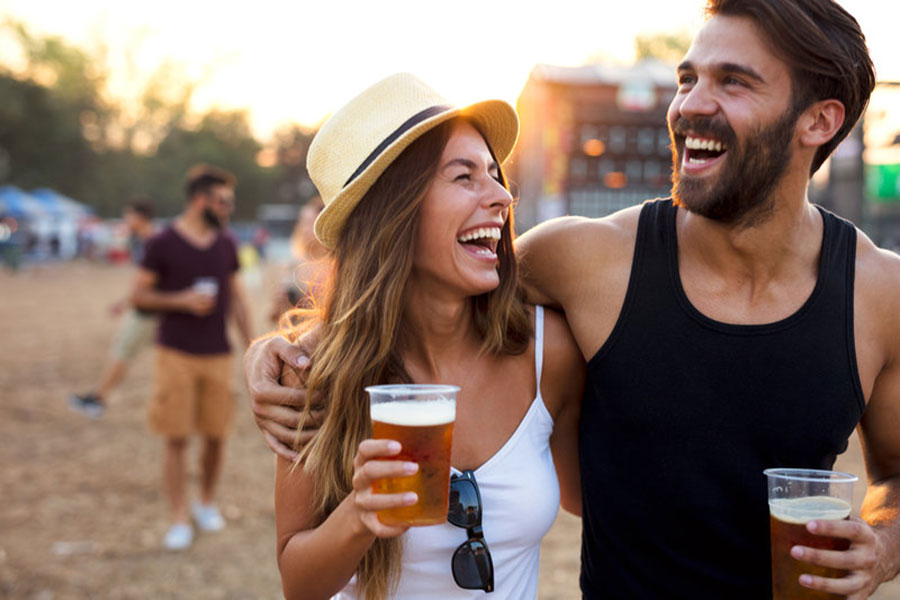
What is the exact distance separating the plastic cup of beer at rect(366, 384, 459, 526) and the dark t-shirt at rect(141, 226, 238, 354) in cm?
445

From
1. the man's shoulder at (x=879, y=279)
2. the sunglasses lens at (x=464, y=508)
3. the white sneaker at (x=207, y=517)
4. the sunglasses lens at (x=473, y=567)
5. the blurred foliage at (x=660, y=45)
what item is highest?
the blurred foliage at (x=660, y=45)

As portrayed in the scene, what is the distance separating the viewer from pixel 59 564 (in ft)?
16.2

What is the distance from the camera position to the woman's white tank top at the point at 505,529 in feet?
6.97

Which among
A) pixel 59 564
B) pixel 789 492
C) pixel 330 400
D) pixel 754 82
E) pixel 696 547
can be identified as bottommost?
pixel 59 564

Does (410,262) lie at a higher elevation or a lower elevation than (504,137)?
lower

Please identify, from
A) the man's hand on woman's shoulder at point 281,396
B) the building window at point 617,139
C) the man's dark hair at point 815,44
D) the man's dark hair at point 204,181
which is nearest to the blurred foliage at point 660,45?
the building window at point 617,139

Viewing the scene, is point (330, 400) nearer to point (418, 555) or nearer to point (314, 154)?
point (418, 555)

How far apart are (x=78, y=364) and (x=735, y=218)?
1135 centimetres

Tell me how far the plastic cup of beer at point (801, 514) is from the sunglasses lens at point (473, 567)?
2.30ft

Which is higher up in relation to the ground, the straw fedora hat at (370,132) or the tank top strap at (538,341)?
the straw fedora hat at (370,132)

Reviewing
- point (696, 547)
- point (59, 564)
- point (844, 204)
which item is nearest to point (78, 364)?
point (59, 564)

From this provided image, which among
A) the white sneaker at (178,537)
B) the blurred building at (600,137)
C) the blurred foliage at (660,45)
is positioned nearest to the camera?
the white sneaker at (178,537)

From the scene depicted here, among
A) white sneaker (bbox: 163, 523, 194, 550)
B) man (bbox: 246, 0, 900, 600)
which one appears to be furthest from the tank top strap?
white sneaker (bbox: 163, 523, 194, 550)

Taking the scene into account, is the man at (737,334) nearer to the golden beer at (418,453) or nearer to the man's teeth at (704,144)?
the man's teeth at (704,144)
